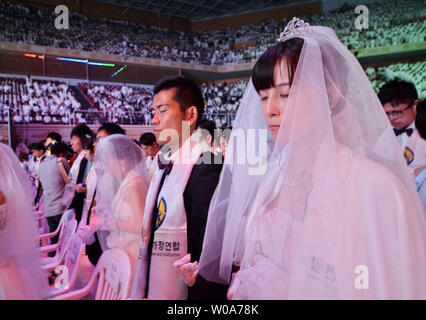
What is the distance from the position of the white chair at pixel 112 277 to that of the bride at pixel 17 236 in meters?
0.26

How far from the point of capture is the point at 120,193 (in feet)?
6.84

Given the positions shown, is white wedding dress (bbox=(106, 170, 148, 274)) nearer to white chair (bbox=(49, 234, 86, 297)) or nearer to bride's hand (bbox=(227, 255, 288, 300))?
white chair (bbox=(49, 234, 86, 297))

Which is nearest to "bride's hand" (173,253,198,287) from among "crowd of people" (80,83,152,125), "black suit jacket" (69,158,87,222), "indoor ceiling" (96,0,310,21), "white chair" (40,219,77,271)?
"white chair" (40,219,77,271)

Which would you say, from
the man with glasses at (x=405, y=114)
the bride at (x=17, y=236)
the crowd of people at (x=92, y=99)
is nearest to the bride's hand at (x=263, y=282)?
the bride at (x=17, y=236)

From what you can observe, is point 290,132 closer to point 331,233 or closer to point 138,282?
point 331,233

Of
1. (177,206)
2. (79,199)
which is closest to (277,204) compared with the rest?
(177,206)

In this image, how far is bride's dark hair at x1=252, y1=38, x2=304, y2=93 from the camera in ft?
3.00

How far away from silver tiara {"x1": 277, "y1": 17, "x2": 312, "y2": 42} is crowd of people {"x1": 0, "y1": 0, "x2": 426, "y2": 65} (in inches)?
517

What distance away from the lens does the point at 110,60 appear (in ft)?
42.8

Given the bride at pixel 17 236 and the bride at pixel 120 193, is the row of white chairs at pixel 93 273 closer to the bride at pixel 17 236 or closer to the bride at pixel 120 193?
the bride at pixel 120 193

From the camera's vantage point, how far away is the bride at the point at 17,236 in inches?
64.8
